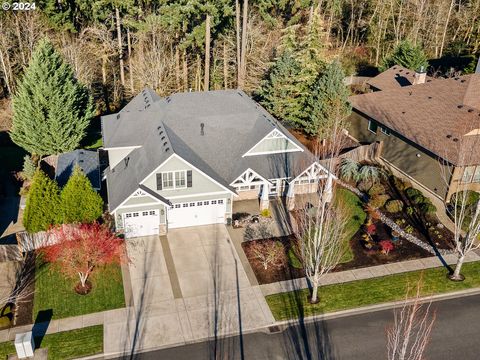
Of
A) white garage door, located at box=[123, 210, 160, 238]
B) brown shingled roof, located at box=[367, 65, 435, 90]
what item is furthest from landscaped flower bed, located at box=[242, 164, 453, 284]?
brown shingled roof, located at box=[367, 65, 435, 90]

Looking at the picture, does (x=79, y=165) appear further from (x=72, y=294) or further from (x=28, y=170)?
(x=72, y=294)

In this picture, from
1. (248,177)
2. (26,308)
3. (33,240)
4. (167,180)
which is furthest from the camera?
(248,177)

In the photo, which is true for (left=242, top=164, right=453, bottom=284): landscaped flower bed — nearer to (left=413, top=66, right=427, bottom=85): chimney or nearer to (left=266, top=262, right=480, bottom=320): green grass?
(left=266, top=262, right=480, bottom=320): green grass

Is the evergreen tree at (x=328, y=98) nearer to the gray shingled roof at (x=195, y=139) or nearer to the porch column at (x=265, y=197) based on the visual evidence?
the gray shingled roof at (x=195, y=139)

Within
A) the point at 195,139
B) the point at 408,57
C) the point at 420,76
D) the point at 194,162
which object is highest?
the point at 408,57

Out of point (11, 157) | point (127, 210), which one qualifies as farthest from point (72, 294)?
point (11, 157)

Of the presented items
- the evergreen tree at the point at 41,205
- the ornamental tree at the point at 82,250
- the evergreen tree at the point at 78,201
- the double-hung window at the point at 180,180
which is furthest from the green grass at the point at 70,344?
the double-hung window at the point at 180,180
